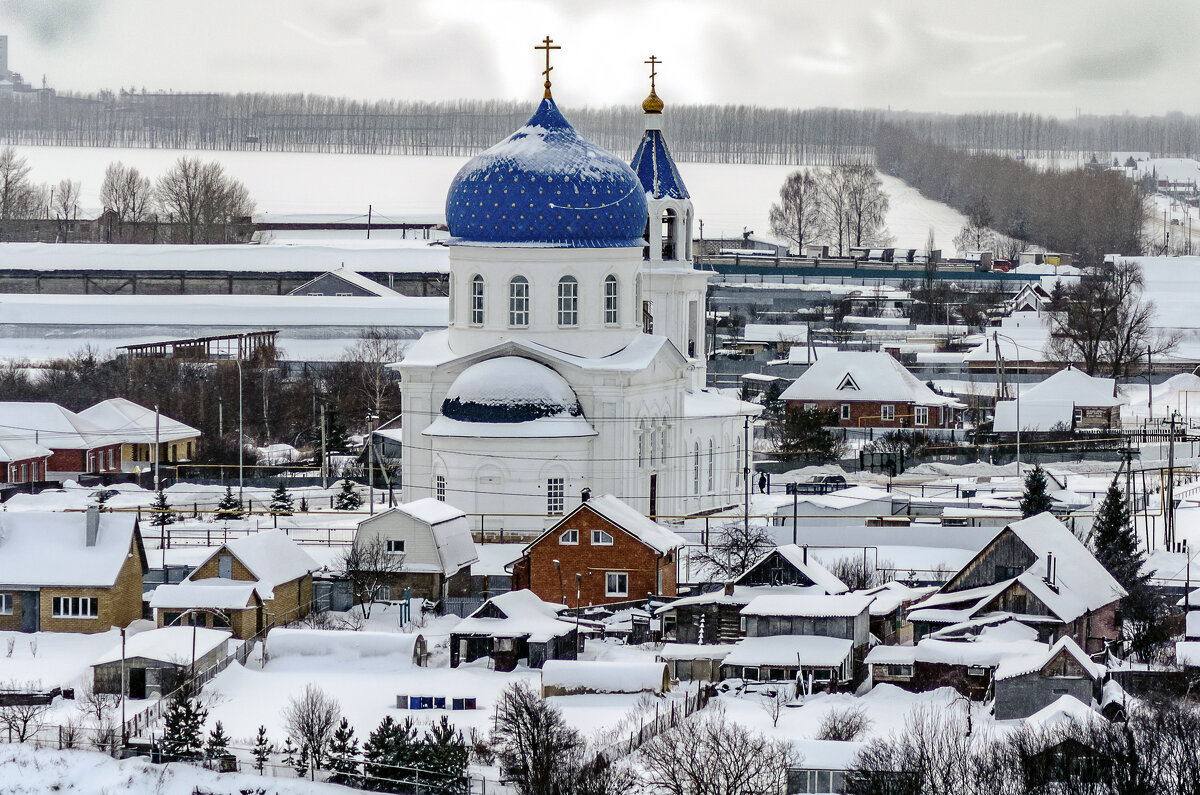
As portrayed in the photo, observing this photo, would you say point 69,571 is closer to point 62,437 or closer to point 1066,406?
point 62,437

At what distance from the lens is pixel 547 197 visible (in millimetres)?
36062

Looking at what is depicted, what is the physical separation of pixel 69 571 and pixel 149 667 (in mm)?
3795

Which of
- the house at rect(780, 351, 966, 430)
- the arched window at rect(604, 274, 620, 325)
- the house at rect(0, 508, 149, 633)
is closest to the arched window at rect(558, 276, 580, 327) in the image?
the arched window at rect(604, 274, 620, 325)

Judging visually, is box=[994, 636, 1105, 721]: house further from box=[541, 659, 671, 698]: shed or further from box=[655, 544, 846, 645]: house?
box=[655, 544, 846, 645]: house

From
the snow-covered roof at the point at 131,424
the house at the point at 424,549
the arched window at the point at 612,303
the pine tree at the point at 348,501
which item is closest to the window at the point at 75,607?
the house at the point at 424,549

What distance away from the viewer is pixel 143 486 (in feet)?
131

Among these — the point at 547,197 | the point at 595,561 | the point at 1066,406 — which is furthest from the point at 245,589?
the point at 1066,406

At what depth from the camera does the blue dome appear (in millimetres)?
36031

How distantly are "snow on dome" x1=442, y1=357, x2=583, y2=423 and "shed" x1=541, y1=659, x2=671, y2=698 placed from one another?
8187 millimetres

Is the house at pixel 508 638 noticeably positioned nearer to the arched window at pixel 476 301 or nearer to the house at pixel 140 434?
the arched window at pixel 476 301

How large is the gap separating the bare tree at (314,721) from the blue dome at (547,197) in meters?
10.5

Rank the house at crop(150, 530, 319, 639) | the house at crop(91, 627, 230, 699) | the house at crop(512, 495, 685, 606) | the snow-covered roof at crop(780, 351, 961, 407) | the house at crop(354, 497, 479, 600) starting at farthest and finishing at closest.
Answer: the snow-covered roof at crop(780, 351, 961, 407), the house at crop(354, 497, 479, 600), the house at crop(512, 495, 685, 606), the house at crop(150, 530, 319, 639), the house at crop(91, 627, 230, 699)

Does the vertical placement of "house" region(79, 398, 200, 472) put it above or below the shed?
above

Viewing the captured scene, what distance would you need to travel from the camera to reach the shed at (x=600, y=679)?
27.3 meters
